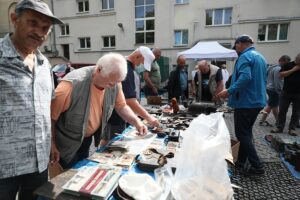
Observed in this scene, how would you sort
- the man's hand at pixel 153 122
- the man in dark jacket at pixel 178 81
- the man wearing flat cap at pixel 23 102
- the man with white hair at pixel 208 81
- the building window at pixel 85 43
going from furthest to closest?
the building window at pixel 85 43
the man in dark jacket at pixel 178 81
the man with white hair at pixel 208 81
the man's hand at pixel 153 122
the man wearing flat cap at pixel 23 102

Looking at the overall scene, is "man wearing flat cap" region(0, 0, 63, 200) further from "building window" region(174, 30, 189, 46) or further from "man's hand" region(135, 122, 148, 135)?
"building window" region(174, 30, 189, 46)

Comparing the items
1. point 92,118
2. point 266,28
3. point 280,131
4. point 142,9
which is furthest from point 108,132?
point 142,9

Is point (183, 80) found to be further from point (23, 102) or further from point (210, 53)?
point (210, 53)

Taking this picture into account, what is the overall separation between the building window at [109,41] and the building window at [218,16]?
19.9 feet

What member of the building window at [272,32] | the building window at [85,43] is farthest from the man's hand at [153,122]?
the building window at [85,43]

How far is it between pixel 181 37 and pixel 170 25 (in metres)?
0.95

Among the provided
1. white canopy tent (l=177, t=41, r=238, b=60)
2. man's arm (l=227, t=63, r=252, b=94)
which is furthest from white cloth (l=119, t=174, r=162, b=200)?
white canopy tent (l=177, t=41, r=238, b=60)

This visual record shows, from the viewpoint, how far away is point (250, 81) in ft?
8.64

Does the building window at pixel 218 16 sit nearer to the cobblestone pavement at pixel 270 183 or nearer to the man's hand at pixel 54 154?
the cobblestone pavement at pixel 270 183

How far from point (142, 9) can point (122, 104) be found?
13391 millimetres

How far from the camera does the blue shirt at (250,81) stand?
2592 mm

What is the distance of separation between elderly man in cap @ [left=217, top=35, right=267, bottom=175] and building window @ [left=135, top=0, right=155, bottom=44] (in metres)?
11.8

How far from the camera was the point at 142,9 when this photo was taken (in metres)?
14.0

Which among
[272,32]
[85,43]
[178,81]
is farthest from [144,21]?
[178,81]
